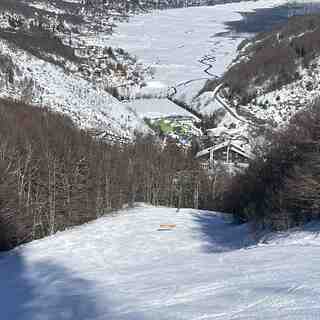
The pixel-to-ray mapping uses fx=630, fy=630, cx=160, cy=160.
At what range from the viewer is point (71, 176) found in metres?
32.8

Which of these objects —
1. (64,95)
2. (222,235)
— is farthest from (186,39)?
(222,235)

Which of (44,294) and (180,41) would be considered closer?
(44,294)

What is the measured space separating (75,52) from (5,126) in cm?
7636

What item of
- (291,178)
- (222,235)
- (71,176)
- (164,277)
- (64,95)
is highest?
(64,95)

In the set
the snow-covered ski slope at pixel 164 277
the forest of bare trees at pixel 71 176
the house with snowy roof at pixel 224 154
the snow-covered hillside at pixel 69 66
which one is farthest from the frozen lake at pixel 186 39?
the snow-covered ski slope at pixel 164 277

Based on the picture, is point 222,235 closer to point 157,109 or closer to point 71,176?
point 71,176

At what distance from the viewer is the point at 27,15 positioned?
415ft

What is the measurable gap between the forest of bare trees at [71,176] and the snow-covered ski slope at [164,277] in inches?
193

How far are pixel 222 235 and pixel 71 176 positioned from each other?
18.7 metres

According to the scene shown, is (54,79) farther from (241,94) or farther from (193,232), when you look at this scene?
(193,232)

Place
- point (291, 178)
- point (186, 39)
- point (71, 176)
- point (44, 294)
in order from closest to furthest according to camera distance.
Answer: point (44, 294) → point (291, 178) → point (71, 176) → point (186, 39)

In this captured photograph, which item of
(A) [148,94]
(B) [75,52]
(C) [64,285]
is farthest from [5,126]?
(B) [75,52]

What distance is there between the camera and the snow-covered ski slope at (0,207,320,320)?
22.0ft

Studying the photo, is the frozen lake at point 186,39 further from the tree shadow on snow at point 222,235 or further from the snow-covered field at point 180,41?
the tree shadow on snow at point 222,235
